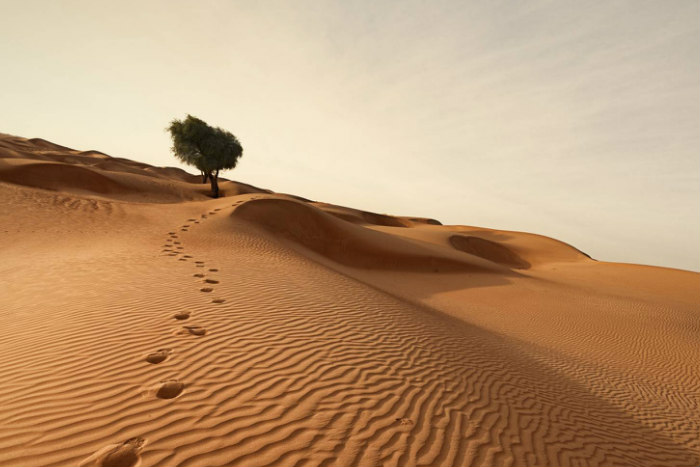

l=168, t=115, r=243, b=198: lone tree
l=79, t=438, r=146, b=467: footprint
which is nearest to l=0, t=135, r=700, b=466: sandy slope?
l=79, t=438, r=146, b=467: footprint

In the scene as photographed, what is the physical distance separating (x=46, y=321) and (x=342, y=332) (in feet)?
14.4

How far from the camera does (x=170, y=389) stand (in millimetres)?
3041

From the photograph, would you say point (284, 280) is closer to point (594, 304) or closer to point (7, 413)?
point (7, 413)

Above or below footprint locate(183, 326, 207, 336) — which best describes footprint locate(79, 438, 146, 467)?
below

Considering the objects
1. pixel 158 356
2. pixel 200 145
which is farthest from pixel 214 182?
pixel 158 356

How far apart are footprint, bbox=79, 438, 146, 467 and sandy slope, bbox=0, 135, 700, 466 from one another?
0.04 ft

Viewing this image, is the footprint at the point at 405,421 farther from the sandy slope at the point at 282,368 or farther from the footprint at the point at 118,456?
the footprint at the point at 118,456

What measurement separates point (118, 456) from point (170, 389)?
2.54 ft

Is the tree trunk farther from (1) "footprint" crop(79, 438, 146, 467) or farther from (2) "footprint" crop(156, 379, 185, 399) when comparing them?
(1) "footprint" crop(79, 438, 146, 467)

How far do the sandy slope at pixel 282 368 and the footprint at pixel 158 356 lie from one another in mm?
22

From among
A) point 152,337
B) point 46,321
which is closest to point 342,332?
point 152,337

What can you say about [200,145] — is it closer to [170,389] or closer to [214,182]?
[214,182]

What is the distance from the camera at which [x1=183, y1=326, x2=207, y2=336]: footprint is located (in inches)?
165

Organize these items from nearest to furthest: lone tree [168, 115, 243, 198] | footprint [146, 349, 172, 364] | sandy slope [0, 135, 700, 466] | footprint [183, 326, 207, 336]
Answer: sandy slope [0, 135, 700, 466], footprint [146, 349, 172, 364], footprint [183, 326, 207, 336], lone tree [168, 115, 243, 198]
